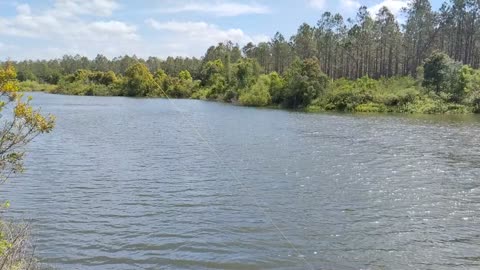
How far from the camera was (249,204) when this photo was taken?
18875 millimetres

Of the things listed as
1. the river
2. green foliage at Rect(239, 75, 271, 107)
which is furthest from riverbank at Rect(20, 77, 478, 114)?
the river

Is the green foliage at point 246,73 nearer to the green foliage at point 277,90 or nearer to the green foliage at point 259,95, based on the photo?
the green foliage at point 259,95

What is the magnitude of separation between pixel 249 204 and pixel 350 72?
126465mm

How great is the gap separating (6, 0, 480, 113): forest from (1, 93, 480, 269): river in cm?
2371

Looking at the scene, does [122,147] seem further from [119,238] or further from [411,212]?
[411,212]

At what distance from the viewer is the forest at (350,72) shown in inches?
3150

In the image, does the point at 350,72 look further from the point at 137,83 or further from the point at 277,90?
the point at 137,83

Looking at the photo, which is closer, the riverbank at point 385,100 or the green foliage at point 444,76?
the riverbank at point 385,100

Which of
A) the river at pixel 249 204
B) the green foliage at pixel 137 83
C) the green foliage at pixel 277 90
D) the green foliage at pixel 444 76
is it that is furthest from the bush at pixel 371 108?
the green foliage at pixel 137 83

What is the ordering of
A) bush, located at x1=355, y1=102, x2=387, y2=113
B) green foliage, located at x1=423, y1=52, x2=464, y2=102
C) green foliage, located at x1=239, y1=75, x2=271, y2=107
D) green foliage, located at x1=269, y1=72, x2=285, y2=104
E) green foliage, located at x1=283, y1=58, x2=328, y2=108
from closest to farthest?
1. bush, located at x1=355, y1=102, x2=387, y2=113
2. green foliage, located at x1=423, y1=52, x2=464, y2=102
3. green foliage, located at x1=283, y1=58, x2=328, y2=108
4. green foliage, located at x1=269, y1=72, x2=285, y2=104
5. green foliage, located at x1=239, y1=75, x2=271, y2=107

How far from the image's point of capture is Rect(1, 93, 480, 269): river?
13.6 meters

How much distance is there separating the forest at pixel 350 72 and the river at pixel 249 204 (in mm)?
23708

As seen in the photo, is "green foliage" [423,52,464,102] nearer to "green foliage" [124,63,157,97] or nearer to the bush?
the bush

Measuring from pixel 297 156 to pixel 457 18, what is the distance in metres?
99.2
